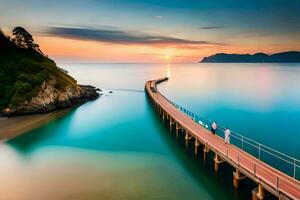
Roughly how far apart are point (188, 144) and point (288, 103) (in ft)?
119

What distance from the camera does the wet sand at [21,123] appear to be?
35906mm

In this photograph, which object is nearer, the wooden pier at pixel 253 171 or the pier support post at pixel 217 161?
the wooden pier at pixel 253 171

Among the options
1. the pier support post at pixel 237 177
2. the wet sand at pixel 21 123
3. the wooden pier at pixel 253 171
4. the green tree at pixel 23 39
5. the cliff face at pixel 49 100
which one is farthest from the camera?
the green tree at pixel 23 39

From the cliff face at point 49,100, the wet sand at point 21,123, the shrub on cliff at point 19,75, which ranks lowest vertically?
the wet sand at point 21,123

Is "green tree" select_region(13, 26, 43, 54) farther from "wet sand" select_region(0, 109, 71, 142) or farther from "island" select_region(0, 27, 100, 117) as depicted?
"wet sand" select_region(0, 109, 71, 142)

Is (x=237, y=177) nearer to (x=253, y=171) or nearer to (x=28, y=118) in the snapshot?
(x=253, y=171)

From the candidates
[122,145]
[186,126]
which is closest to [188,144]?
[186,126]

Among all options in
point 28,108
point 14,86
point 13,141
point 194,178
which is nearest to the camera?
point 194,178

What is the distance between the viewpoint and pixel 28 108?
158 feet

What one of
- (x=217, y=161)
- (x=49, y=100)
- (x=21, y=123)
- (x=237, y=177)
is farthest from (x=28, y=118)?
(x=237, y=177)

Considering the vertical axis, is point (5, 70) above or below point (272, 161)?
above

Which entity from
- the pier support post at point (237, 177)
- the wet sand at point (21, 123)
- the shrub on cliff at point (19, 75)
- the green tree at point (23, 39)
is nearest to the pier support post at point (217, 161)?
the pier support post at point (237, 177)

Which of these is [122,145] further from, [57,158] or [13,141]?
[13,141]

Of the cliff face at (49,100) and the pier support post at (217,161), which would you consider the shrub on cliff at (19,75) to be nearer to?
the cliff face at (49,100)
